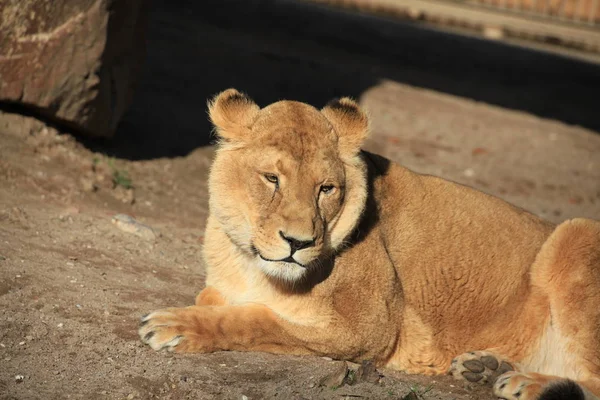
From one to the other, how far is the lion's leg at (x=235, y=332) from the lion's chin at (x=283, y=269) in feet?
1.15

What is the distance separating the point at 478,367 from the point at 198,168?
14.7 feet

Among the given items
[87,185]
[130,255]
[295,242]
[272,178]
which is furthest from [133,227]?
[295,242]

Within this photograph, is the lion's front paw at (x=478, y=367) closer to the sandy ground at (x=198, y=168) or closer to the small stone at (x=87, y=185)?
the sandy ground at (x=198, y=168)

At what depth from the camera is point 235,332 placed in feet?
16.4

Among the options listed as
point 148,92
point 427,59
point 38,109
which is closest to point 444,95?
point 427,59

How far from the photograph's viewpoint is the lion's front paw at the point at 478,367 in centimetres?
554

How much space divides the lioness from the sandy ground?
18 cm

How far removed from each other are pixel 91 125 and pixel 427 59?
295 inches

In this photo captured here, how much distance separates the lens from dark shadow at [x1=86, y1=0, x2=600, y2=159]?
11.9 metres

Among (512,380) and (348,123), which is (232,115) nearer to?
(348,123)

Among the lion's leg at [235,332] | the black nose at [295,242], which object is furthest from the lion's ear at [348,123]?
the lion's leg at [235,332]

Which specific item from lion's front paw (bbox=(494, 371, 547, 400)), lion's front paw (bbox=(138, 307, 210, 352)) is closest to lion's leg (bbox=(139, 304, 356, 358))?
lion's front paw (bbox=(138, 307, 210, 352))

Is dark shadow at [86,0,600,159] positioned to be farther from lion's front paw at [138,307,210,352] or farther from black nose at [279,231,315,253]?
black nose at [279,231,315,253]

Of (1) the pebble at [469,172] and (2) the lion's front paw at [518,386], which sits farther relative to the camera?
(1) the pebble at [469,172]
